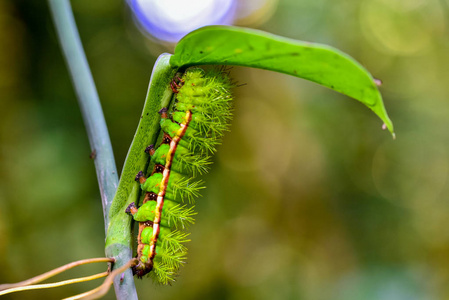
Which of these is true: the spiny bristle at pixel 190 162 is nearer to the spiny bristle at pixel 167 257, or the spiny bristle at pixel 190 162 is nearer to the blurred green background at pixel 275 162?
the spiny bristle at pixel 167 257

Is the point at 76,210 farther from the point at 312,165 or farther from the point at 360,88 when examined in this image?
the point at 360,88

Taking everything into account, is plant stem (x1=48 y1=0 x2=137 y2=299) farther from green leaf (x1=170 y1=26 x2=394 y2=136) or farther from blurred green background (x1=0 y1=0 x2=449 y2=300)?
blurred green background (x1=0 y1=0 x2=449 y2=300)

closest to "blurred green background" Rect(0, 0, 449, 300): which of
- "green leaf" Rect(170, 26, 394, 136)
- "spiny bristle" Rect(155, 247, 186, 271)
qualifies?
"spiny bristle" Rect(155, 247, 186, 271)

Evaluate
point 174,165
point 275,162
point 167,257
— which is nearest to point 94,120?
point 174,165

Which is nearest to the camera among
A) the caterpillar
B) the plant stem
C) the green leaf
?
the green leaf

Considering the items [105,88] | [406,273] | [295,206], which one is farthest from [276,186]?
[105,88]

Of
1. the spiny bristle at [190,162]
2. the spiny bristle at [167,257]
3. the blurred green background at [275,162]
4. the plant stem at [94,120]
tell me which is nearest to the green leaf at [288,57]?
the plant stem at [94,120]

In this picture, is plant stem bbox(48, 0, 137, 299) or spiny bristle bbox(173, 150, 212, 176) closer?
plant stem bbox(48, 0, 137, 299)
